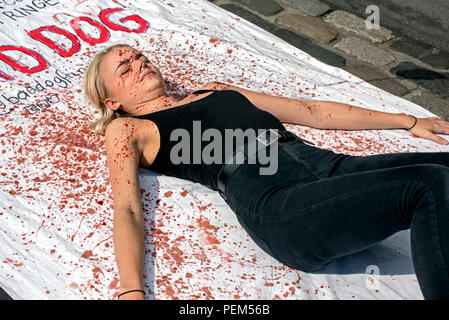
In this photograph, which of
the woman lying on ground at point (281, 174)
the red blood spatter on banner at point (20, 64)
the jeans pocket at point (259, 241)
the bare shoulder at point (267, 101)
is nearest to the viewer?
the woman lying on ground at point (281, 174)

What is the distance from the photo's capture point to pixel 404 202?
6.77 feet

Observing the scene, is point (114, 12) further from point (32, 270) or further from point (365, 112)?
point (32, 270)

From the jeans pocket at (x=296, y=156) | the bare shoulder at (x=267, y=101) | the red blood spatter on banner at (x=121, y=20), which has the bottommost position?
the red blood spatter on banner at (x=121, y=20)

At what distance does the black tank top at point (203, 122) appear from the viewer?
2760mm

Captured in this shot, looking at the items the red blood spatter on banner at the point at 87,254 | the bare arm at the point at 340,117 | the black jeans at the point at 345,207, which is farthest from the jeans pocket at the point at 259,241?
the bare arm at the point at 340,117

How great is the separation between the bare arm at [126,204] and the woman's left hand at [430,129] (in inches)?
68.6

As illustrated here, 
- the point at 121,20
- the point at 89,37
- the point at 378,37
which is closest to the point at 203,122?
the point at 89,37

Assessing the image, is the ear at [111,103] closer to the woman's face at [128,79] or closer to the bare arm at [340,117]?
the woman's face at [128,79]

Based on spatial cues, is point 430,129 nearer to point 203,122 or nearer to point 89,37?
point 203,122

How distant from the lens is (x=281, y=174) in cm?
252

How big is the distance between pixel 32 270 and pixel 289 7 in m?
3.52

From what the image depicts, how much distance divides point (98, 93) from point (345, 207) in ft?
5.41

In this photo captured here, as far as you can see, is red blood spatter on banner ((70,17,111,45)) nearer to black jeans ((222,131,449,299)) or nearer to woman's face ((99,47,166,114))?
woman's face ((99,47,166,114))

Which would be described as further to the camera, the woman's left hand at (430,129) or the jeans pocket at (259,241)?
the woman's left hand at (430,129)
